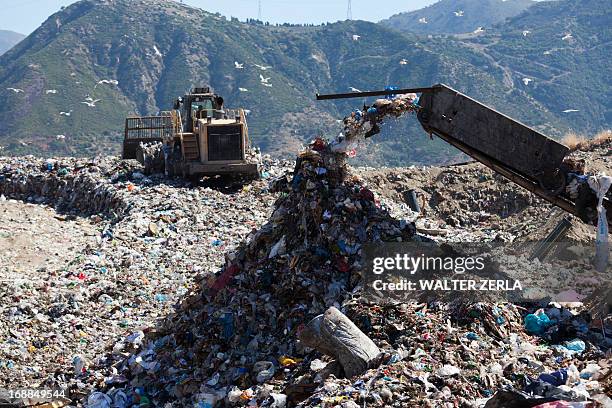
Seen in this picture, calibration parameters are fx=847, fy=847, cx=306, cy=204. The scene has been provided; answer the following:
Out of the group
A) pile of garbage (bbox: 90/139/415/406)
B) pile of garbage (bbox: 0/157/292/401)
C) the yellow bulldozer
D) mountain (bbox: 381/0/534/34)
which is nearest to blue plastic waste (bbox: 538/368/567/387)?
pile of garbage (bbox: 90/139/415/406)

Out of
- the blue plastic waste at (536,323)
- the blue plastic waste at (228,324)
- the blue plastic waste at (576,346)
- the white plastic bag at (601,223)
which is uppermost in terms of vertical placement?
the white plastic bag at (601,223)

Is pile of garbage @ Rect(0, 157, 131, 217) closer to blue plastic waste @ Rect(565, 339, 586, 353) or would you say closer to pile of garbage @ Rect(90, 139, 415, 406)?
pile of garbage @ Rect(90, 139, 415, 406)

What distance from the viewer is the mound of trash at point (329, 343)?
18.0 ft

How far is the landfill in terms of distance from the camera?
5586 millimetres

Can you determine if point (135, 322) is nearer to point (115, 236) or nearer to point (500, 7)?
point (115, 236)

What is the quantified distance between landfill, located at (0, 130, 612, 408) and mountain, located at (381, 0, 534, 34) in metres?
160

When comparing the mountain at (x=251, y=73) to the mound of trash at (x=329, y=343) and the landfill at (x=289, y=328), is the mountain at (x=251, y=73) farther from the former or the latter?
the mound of trash at (x=329, y=343)

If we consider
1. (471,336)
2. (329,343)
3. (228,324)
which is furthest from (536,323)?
(228,324)

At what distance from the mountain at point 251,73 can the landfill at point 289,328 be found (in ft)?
167

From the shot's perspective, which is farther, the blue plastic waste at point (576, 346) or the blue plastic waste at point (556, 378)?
the blue plastic waste at point (576, 346)

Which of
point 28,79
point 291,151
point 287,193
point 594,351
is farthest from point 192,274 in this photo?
point 28,79

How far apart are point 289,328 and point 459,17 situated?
177 metres

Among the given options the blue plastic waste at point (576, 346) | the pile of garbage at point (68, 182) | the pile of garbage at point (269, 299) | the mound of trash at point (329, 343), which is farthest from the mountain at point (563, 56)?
the blue plastic waste at point (576, 346)

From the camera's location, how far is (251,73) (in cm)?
7975
